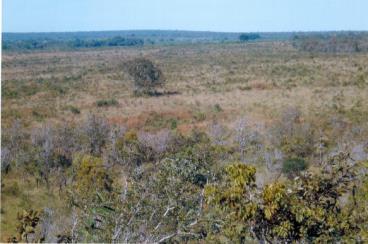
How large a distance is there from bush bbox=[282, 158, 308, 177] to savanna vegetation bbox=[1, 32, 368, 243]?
0.15 feet

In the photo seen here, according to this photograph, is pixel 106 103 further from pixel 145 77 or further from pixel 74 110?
pixel 145 77

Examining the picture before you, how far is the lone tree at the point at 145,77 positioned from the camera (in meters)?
30.3

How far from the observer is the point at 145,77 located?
101 feet

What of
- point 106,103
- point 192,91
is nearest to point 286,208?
point 106,103

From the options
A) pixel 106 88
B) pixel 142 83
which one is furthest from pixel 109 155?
pixel 106 88

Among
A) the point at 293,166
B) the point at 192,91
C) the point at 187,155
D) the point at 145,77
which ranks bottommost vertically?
the point at 192,91

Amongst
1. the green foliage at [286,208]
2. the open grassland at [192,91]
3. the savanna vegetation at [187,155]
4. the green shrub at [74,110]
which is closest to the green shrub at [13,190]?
the savanna vegetation at [187,155]

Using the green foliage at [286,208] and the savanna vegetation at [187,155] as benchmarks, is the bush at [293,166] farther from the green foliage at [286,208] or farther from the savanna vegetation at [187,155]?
the green foliage at [286,208]

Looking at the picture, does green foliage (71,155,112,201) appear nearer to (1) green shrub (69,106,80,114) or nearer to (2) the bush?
(2) the bush

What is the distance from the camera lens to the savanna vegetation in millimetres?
4746

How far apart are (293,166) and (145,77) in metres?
18.9

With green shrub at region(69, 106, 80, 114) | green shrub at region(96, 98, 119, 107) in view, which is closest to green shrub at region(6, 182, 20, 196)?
green shrub at region(69, 106, 80, 114)

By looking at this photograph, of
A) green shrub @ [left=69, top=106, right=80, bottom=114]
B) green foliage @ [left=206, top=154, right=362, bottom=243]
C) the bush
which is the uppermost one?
green foliage @ [left=206, top=154, right=362, bottom=243]

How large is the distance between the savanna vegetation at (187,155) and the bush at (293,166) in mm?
46
